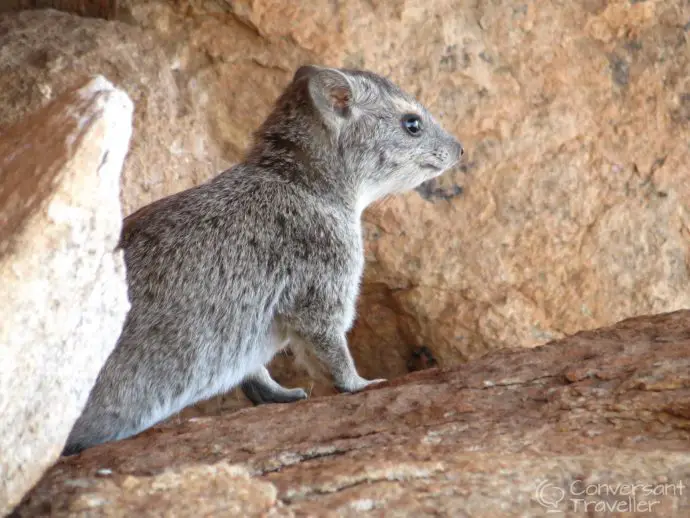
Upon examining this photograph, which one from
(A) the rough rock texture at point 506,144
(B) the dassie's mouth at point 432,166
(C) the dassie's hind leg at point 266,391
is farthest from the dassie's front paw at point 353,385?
(A) the rough rock texture at point 506,144

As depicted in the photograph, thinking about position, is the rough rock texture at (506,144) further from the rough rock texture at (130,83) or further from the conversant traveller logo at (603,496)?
the conversant traveller logo at (603,496)

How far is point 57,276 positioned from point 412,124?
10.6ft

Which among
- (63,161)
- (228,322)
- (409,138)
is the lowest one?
(228,322)

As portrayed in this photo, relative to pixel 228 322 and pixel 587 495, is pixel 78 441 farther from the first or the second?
pixel 587 495

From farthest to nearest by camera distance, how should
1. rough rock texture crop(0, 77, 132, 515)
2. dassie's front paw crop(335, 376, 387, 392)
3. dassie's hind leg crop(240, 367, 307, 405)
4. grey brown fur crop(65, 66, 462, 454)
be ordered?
dassie's hind leg crop(240, 367, 307, 405) < dassie's front paw crop(335, 376, 387, 392) < grey brown fur crop(65, 66, 462, 454) < rough rock texture crop(0, 77, 132, 515)

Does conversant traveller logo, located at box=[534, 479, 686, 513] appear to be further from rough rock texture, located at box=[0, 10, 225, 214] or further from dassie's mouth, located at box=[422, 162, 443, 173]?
rough rock texture, located at box=[0, 10, 225, 214]

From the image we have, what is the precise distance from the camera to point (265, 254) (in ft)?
18.7

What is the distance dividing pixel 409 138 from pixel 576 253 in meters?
1.86

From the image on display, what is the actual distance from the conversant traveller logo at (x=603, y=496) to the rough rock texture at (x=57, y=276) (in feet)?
5.81

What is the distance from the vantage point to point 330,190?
20.1ft

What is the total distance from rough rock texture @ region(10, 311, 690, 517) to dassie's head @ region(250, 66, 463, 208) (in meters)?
1.78

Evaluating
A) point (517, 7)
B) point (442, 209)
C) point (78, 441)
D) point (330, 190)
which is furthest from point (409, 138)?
point (78, 441)

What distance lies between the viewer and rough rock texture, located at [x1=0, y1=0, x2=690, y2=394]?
24.2ft


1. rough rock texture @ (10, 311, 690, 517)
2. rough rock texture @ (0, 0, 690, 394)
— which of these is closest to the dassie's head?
rough rock texture @ (0, 0, 690, 394)
